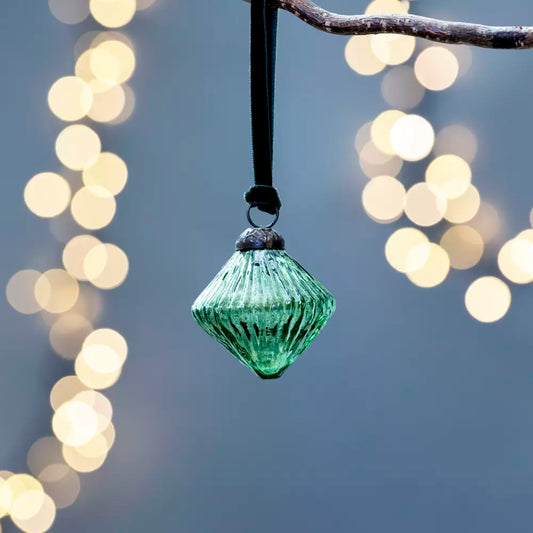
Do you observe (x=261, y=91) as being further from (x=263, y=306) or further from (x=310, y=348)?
(x=310, y=348)

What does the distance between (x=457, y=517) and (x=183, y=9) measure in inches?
36.1

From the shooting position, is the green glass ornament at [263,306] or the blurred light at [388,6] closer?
the green glass ornament at [263,306]

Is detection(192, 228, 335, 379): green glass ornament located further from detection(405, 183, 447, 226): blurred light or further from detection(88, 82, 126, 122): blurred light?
detection(88, 82, 126, 122): blurred light

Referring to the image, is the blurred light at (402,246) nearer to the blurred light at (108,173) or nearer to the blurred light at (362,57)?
the blurred light at (362,57)

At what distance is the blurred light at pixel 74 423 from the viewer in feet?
3.39

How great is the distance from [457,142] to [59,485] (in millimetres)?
815

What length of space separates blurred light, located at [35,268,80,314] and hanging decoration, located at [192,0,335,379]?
695 mm

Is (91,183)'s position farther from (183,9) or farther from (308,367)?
(308,367)

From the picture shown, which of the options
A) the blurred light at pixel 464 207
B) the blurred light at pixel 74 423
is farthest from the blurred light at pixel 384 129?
the blurred light at pixel 74 423

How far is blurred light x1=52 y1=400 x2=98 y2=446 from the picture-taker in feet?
3.39

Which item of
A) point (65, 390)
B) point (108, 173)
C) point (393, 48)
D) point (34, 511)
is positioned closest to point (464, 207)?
point (393, 48)

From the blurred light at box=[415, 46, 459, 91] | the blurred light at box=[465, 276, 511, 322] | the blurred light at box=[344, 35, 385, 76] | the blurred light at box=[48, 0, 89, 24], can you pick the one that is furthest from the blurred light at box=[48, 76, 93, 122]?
the blurred light at box=[465, 276, 511, 322]

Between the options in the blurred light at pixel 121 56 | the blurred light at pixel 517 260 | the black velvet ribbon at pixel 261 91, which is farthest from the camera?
the blurred light at pixel 121 56

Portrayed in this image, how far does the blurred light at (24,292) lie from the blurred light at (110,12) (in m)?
0.43
